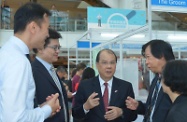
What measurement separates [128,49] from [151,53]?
3988 millimetres

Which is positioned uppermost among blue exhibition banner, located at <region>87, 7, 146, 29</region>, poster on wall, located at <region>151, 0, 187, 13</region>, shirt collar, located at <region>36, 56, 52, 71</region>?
blue exhibition banner, located at <region>87, 7, 146, 29</region>

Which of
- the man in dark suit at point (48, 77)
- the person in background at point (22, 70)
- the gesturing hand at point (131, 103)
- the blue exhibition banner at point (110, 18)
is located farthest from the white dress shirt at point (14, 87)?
the blue exhibition banner at point (110, 18)

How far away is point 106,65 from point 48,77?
25.7 inches

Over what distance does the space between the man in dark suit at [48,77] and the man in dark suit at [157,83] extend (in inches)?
23.1

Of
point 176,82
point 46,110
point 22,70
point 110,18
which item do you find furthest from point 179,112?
point 110,18

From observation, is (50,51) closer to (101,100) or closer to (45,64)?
(45,64)

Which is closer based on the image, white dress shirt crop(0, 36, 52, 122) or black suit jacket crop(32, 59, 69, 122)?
white dress shirt crop(0, 36, 52, 122)

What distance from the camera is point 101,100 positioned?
7.88ft

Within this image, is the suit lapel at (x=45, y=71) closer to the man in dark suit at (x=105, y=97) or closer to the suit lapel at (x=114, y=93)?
the man in dark suit at (x=105, y=97)

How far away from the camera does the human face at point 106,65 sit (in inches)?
98.8

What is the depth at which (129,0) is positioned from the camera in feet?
44.9

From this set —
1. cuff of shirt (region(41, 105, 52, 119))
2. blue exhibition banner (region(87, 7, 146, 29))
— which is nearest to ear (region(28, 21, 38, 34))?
cuff of shirt (region(41, 105, 52, 119))

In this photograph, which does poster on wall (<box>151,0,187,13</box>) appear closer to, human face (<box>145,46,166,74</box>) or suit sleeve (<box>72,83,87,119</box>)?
human face (<box>145,46,166,74</box>)

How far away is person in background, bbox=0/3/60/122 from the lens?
4.04 feet
